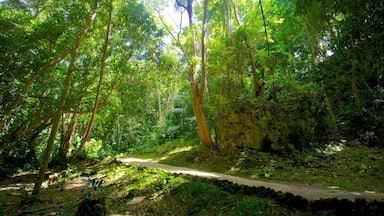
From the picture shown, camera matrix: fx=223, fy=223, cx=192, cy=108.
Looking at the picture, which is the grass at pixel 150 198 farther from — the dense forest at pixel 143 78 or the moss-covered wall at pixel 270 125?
the moss-covered wall at pixel 270 125

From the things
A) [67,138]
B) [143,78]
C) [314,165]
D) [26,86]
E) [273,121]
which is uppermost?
[143,78]

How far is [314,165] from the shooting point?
768 cm

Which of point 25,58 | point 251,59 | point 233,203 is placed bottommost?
point 233,203

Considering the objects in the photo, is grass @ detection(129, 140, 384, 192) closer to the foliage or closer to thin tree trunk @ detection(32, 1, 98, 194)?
the foliage

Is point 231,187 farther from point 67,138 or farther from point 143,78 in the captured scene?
point 67,138

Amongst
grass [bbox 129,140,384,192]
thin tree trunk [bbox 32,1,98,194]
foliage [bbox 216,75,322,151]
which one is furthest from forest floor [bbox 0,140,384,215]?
foliage [bbox 216,75,322,151]

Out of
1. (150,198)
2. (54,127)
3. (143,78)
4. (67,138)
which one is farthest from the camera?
(67,138)

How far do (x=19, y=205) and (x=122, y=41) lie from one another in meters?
7.35

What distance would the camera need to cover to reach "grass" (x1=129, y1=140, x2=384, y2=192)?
6.29 m

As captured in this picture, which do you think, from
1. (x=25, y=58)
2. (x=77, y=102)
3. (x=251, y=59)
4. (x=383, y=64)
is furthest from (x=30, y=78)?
(x=383, y=64)

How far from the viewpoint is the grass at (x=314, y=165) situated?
629cm

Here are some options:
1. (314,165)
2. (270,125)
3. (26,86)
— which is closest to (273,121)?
(270,125)

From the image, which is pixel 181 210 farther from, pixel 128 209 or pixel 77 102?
pixel 77 102

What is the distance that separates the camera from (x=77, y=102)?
10.1 metres
